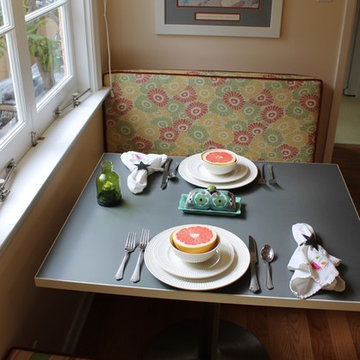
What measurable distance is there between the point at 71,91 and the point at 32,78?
0.48 m

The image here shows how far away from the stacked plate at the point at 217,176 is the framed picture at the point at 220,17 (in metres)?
0.90

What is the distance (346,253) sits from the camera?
1.49 meters

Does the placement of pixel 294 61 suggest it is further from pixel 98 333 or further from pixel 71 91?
pixel 98 333

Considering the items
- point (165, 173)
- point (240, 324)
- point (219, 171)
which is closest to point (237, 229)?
point (219, 171)

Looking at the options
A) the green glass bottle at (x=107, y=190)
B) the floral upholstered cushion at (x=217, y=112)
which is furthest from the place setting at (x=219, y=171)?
the floral upholstered cushion at (x=217, y=112)

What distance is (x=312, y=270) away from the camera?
1.37m

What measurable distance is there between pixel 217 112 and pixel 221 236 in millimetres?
1058

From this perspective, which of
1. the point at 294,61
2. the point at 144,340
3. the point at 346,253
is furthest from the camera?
the point at 294,61

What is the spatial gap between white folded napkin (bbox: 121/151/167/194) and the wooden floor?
74 cm

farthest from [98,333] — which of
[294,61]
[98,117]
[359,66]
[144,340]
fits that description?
[359,66]

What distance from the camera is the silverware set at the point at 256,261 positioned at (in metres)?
1.35

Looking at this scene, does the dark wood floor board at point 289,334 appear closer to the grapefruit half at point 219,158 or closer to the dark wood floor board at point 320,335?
the dark wood floor board at point 320,335

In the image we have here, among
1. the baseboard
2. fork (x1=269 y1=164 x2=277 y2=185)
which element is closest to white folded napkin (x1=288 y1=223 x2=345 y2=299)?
fork (x1=269 y1=164 x2=277 y2=185)

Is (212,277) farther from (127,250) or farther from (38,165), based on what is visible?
(38,165)
